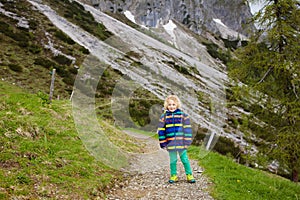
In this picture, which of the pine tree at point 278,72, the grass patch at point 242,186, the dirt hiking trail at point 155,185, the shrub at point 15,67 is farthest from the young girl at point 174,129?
the shrub at point 15,67

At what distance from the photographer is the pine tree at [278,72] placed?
30.9ft

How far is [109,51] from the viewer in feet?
143

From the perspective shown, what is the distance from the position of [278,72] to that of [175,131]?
5206 millimetres

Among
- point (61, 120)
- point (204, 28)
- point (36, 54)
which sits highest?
point (204, 28)

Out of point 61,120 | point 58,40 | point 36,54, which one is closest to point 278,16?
point 61,120

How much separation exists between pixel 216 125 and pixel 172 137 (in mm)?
25740

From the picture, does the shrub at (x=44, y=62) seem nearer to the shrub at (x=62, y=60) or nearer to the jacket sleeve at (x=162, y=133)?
the shrub at (x=62, y=60)

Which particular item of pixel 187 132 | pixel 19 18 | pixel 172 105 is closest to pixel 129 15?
pixel 19 18

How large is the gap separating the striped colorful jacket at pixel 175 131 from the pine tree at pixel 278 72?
466 cm

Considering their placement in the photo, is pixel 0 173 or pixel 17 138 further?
pixel 17 138

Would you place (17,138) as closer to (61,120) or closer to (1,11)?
(61,120)

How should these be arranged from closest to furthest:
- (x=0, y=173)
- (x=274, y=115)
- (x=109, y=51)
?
(x=0, y=173) → (x=274, y=115) → (x=109, y=51)

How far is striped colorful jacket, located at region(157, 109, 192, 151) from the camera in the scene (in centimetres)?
640

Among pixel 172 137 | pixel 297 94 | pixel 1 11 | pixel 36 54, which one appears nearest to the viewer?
pixel 172 137
